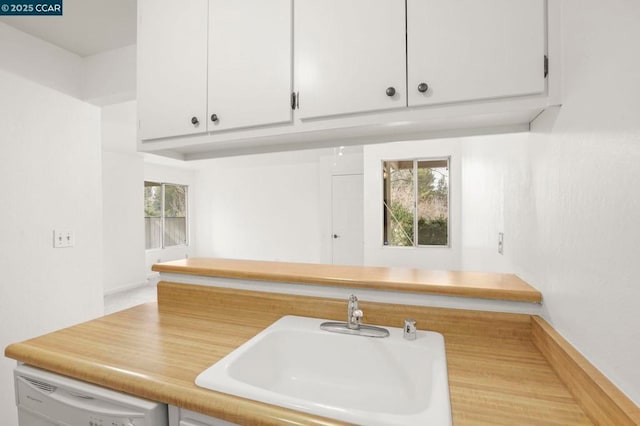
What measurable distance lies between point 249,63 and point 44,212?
5.58 ft

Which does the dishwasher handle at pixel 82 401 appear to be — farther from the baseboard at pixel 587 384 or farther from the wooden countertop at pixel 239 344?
the baseboard at pixel 587 384

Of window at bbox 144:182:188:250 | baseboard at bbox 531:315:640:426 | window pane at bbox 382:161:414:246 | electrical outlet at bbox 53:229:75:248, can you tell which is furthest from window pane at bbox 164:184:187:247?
baseboard at bbox 531:315:640:426

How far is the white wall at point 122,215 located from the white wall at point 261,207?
4.91 ft

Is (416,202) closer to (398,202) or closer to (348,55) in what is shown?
(398,202)

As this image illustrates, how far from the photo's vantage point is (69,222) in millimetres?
2029

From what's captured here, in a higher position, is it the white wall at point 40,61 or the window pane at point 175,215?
the white wall at point 40,61

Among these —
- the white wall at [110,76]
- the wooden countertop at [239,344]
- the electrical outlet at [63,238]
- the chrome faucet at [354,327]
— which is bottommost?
the wooden countertop at [239,344]

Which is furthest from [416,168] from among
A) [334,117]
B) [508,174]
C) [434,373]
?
[434,373]

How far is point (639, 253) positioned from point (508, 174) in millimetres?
859

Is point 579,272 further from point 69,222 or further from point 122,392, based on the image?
point 69,222

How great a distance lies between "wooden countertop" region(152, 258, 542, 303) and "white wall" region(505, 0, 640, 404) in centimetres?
13

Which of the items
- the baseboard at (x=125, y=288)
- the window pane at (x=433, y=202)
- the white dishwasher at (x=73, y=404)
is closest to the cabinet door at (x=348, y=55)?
the white dishwasher at (x=73, y=404)

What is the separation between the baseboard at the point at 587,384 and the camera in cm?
54

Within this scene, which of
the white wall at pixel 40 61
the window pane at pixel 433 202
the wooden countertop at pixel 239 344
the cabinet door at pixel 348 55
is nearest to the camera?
the wooden countertop at pixel 239 344
